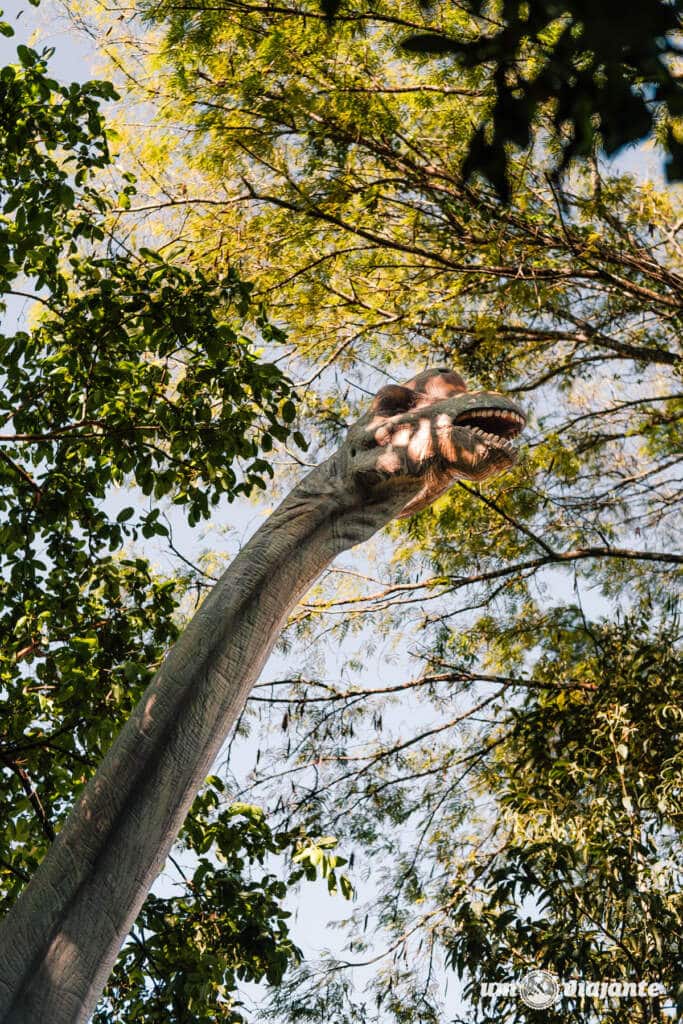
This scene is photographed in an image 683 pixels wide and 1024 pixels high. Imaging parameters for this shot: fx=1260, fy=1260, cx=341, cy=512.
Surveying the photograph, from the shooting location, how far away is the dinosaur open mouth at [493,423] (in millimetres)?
3373

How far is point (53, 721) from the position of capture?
4.60m

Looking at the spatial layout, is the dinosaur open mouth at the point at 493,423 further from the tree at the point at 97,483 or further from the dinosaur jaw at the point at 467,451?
the tree at the point at 97,483

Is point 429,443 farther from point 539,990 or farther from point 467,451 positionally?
point 539,990

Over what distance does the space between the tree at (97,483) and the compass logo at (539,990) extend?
119 centimetres

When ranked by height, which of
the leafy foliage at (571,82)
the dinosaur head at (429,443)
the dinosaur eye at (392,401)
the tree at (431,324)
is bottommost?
the leafy foliage at (571,82)

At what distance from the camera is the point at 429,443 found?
11.0ft

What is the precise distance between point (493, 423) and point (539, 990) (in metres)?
2.60

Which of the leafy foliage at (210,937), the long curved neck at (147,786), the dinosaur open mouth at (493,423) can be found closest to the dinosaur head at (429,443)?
the dinosaur open mouth at (493,423)

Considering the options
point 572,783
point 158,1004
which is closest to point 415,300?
point 572,783

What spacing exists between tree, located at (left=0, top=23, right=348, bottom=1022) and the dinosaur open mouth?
117 cm

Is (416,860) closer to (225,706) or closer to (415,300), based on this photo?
(415,300)

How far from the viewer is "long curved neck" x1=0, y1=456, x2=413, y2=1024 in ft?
7.90

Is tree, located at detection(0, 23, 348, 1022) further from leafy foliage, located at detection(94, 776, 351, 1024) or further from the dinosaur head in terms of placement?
the dinosaur head

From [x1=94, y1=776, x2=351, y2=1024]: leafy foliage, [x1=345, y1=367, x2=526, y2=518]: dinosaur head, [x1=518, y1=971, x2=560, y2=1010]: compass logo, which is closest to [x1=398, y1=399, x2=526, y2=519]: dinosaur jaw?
[x1=345, y1=367, x2=526, y2=518]: dinosaur head
